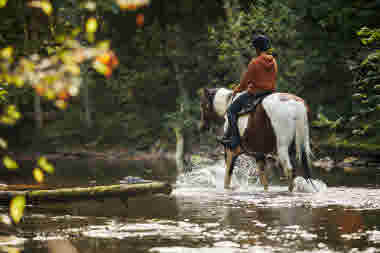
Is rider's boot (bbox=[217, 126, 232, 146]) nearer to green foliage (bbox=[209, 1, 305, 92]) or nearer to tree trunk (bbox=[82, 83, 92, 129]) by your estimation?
green foliage (bbox=[209, 1, 305, 92])

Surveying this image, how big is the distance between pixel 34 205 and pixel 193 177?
5605 millimetres

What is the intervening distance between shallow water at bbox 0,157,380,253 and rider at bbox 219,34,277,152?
1530 millimetres

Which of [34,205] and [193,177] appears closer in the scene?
[34,205]

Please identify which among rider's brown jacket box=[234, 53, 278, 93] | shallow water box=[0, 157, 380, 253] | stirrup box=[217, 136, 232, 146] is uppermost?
rider's brown jacket box=[234, 53, 278, 93]

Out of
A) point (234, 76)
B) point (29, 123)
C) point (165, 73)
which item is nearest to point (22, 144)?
point (29, 123)

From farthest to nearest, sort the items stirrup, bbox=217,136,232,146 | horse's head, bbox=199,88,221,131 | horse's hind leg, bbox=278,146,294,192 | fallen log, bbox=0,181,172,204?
horse's head, bbox=199,88,221,131 < stirrup, bbox=217,136,232,146 < horse's hind leg, bbox=278,146,294,192 < fallen log, bbox=0,181,172,204

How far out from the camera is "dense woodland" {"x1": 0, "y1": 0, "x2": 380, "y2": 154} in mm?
24438

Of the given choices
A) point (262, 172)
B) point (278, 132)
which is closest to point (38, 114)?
point (262, 172)

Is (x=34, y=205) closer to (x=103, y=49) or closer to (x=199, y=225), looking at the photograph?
(x=199, y=225)

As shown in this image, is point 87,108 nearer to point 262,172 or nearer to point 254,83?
point 262,172

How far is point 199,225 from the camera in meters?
7.25

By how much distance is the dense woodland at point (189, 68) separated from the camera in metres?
24.4

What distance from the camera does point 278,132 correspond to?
37.9ft

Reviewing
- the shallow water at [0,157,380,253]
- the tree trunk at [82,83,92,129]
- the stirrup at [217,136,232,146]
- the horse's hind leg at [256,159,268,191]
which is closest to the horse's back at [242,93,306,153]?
the stirrup at [217,136,232,146]
